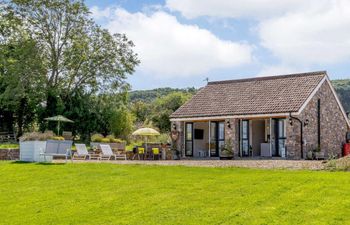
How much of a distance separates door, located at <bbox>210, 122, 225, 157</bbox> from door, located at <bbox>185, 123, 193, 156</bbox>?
A: 1.40 metres

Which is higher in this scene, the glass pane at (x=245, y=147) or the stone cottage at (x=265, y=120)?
the stone cottage at (x=265, y=120)

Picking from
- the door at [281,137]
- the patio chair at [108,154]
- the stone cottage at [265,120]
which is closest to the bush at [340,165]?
the stone cottage at [265,120]

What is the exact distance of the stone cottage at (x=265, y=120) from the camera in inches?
1065

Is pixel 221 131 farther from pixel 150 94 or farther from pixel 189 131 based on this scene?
pixel 150 94

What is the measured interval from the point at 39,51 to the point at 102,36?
5505 mm

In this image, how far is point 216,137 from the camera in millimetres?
29969

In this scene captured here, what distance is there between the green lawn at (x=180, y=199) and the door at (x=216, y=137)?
14.4 metres

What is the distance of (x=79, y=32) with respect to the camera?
144 ft

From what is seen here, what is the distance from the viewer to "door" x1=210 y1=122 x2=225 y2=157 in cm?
2971

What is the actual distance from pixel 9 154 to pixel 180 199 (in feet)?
56.1

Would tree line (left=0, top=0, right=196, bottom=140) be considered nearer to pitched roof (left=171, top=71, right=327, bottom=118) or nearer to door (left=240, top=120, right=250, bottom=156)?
pitched roof (left=171, top=71, right=327, bottom=118)

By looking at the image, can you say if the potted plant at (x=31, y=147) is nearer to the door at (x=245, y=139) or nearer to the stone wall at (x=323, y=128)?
the door at (x=245, y=139)

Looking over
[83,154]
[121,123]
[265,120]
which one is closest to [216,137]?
[265,120]

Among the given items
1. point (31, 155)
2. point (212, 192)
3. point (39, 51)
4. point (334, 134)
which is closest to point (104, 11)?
point (31, 155)
